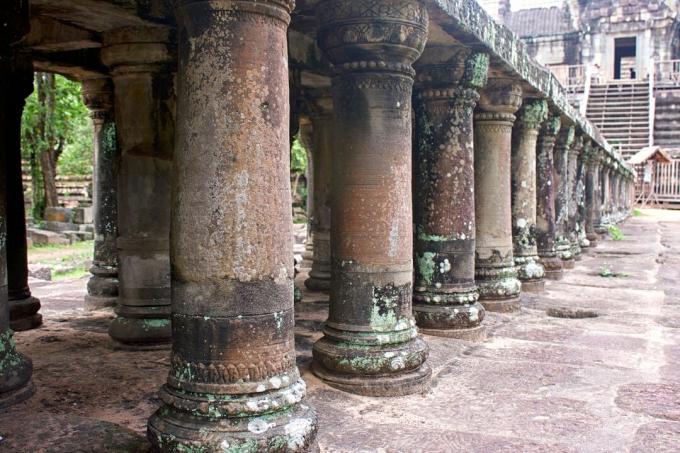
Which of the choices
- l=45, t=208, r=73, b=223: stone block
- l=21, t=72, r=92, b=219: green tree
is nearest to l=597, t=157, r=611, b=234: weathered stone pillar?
l=21, t=72, r=92, b=219: green tree

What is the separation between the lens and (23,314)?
6840 mm

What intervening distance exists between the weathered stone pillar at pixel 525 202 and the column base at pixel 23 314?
20.1 feet

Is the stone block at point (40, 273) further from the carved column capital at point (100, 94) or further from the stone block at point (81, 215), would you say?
the stone block at point (81, 215)

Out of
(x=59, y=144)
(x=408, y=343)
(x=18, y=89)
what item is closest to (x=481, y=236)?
(x=408, y=343)

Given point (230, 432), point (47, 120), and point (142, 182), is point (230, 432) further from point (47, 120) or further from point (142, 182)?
point (47, 120)

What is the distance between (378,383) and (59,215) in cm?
1989

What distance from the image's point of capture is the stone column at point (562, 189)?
12812 millimetres

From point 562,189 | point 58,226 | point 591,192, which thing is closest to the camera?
point 562,189

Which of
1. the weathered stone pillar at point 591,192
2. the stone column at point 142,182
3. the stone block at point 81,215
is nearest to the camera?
the stone column at point 142,182

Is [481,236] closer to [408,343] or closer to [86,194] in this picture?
[408,343]

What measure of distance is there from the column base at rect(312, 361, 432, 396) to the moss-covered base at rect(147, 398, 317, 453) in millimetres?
1429

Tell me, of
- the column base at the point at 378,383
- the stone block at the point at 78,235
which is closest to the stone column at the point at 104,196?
the column base at the point at 378,383

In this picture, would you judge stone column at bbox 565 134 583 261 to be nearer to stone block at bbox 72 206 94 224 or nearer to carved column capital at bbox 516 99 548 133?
carved column capital at bbox 516 99 548 133

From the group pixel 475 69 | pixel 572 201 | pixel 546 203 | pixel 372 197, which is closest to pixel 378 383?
pixel 372 197
